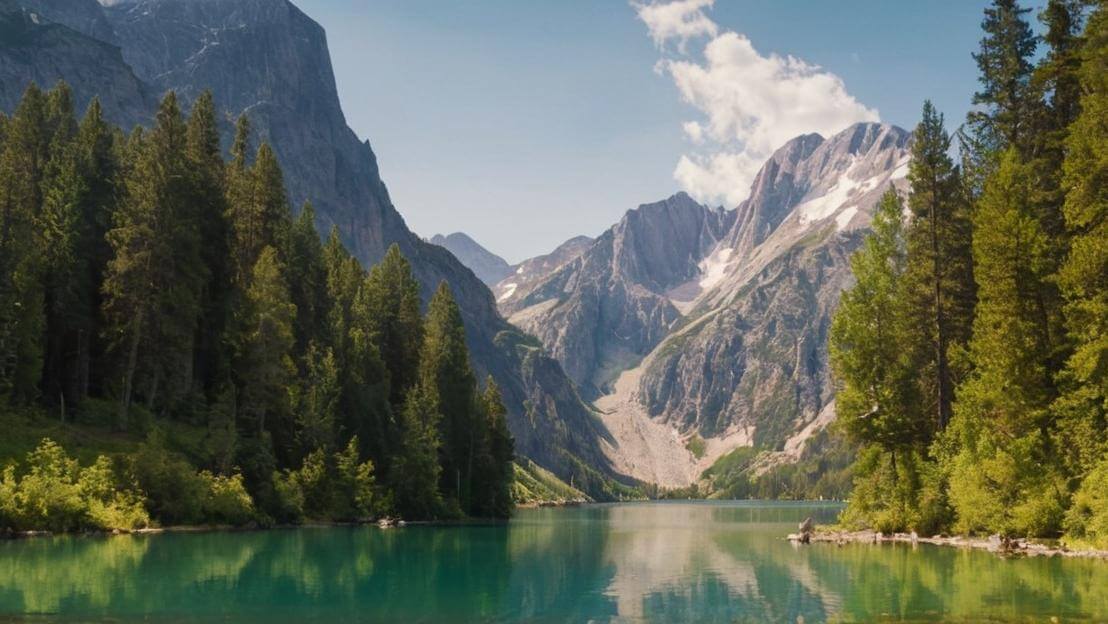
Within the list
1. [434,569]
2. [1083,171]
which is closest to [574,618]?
[434,569]

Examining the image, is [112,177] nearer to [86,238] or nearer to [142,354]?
[86,238]

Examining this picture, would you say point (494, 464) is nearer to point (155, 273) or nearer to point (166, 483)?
point (155, 273)

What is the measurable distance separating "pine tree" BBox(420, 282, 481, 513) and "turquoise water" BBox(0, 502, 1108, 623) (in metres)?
57.3

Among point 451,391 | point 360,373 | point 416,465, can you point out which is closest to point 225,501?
point 416,465

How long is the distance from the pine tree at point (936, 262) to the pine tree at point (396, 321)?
6457 cm

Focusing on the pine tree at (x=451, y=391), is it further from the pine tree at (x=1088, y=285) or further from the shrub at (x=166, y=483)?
the pine tree at (x=1088, y=285)

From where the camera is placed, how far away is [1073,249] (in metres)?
49.3

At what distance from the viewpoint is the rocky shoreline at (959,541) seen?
46594 mm

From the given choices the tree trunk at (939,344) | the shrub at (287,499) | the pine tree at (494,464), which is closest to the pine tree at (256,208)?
the shrub at (287,499)

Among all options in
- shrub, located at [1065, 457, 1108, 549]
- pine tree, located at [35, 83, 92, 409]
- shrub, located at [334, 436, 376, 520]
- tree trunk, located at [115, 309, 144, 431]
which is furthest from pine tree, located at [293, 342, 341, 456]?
shrub, located at [1065, 457, 1108, 549]

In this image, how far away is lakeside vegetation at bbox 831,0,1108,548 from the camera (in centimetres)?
4959

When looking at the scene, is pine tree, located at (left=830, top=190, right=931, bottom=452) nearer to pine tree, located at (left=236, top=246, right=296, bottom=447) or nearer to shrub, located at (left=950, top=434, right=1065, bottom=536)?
shrub, located at (left=950, top=434, right=1065, bottom=536)

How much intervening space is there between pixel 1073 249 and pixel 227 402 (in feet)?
217

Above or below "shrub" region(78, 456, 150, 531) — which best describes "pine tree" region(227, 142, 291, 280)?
above
